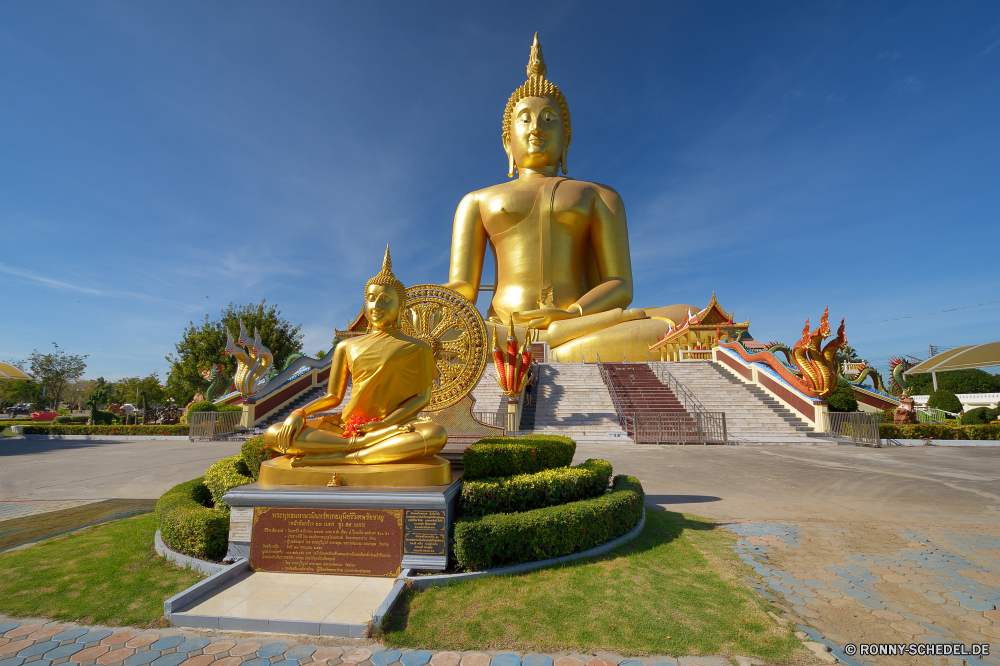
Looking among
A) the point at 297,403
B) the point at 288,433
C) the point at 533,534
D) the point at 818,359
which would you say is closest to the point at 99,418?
the point at 297,403

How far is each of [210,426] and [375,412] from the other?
1381cm

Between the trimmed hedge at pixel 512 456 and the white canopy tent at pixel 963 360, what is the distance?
1962 inches

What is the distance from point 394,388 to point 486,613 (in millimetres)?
2398

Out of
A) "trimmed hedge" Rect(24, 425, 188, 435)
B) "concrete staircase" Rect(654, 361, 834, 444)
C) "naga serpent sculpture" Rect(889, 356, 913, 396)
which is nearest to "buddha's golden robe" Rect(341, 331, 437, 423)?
"concrete staircase" Rect(654, 361, 834, 444)

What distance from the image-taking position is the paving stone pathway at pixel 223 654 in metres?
2.73

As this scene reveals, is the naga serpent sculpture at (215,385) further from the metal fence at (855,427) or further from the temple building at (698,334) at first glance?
the metal fence at (855,427)

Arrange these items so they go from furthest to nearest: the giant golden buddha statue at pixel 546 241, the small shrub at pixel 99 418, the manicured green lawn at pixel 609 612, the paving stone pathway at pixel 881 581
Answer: the giant golden buddha statue at pixel 546 241
the small shrub at pixel 99 418
the paving stone pathway at pixel 881 581
the manicured green lawn at pixel 609 612

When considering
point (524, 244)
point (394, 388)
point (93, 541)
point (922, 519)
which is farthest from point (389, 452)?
point (524, 244)

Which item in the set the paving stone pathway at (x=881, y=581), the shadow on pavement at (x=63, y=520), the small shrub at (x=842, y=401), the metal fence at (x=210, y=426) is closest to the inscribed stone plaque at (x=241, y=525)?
the shadow on pavement at (x=63, y=520)

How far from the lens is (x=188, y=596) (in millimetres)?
3330

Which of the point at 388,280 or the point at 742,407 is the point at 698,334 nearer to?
the point at 742,407

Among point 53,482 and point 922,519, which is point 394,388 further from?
point 53,482

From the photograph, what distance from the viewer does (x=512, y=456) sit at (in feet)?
17.2

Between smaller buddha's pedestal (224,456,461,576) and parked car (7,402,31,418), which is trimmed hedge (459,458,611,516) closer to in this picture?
smaller buddha's pedestal (224,456,461,576)
